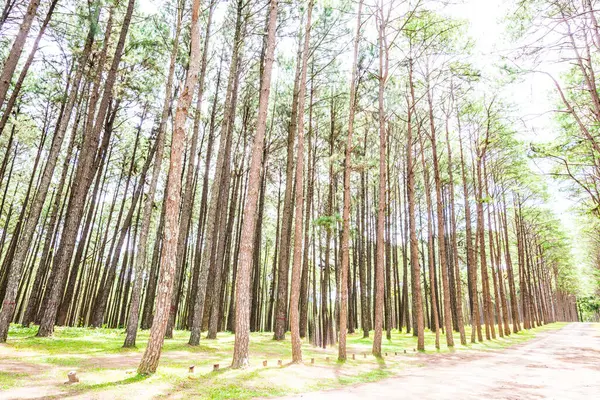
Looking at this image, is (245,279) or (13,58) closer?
(245,279)

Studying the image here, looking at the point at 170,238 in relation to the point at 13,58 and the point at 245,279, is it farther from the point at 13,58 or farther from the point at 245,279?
the point at 13,58

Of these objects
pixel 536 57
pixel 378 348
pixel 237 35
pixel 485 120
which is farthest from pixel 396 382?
pixel 485 120

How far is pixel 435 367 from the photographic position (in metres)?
10.1

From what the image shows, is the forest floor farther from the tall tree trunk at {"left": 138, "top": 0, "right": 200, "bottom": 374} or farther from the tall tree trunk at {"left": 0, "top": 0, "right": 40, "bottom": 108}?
the tall tree trunk at {"left": 0, "top": 0, "right": 40, "bottom": 108}

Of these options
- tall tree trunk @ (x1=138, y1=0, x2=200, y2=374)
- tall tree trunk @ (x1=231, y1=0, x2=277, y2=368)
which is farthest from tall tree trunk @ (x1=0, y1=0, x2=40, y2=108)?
tall tree trunk @ (x1=231, y1=0, x2=277, y2=368)

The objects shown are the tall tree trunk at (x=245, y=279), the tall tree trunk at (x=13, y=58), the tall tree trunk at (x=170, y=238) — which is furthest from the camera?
the tall tree trunk at (x=13, y=58)

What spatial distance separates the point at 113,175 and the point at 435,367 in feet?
75.2

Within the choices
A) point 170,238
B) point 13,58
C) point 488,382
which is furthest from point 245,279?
point 13,58

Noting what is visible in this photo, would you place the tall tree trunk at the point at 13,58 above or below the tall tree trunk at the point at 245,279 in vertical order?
above

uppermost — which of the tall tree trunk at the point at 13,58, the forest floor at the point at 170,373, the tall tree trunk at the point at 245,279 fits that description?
the tall tree trunk at the point at 13,58

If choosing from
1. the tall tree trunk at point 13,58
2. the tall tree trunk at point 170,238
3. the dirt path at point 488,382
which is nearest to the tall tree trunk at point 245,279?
the tall tree trunk at point 170,238

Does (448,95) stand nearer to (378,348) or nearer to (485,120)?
(485,120)

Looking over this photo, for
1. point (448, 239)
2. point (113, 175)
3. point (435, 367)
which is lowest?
point (435, 367)

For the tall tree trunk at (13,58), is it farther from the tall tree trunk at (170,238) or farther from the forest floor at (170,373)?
the forest floor at (170,373)
